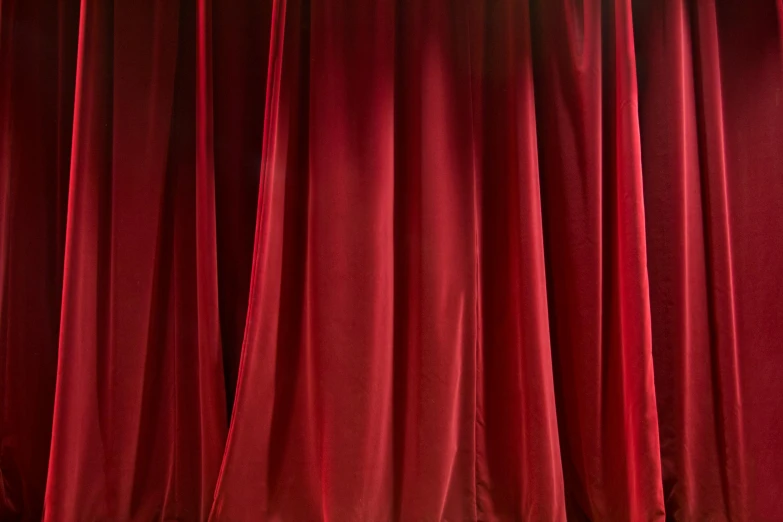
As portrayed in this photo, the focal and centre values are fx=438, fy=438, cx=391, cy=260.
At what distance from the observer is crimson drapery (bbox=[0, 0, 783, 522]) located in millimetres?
1148

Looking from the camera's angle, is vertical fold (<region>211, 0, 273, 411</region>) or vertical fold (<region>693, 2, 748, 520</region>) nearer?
vertical fold (<region>693, 2, 748, 520</region>)

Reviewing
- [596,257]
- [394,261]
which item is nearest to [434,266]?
[394,261]

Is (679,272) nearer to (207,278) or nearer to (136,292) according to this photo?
(207,278)

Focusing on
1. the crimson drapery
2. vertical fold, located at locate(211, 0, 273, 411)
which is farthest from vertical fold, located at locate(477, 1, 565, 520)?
vertical fold, located at locate(211, 0, 273, 411)

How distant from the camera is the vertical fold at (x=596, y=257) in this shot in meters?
1.12

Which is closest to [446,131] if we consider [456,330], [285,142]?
[285,142]

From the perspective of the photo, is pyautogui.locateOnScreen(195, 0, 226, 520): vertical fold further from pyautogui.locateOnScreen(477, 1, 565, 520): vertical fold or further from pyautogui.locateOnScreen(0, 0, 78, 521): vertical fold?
pyautogui.locateOnScreen(477, 1, 565, 520): vertical fold

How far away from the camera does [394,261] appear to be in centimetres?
124

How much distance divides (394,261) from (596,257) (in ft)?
1.79

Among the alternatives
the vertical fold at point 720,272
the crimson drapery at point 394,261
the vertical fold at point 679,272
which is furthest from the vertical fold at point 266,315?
the vertical fold at point 720,272

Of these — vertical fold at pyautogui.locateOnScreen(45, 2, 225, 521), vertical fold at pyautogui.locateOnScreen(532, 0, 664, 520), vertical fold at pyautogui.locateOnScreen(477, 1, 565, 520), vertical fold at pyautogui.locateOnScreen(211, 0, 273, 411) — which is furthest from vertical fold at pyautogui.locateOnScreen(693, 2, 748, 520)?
vertical fold at pyautogui.locateOnScreen(45, 2, 225, 521)

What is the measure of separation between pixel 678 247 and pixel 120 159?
152 centimetres

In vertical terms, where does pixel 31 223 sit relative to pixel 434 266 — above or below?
above

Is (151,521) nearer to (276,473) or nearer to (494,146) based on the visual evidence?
(276,473)
